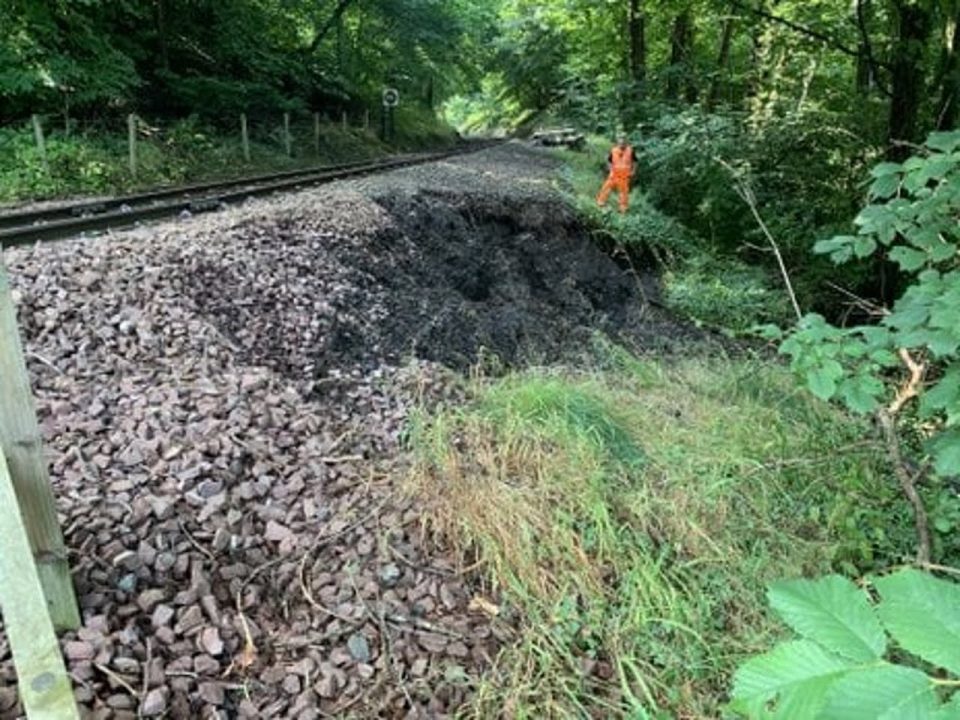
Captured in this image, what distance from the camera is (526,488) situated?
3.47 meters

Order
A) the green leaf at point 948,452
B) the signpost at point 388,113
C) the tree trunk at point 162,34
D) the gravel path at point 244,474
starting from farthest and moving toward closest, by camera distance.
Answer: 1. the signpost at point 388,113
2. the tree trunk at point 162,34
3. the gravel path at point 244,474
4. the green leaf at point 948,452

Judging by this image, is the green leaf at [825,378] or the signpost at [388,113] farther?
the signpost at [388,113]

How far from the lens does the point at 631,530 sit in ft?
10.8

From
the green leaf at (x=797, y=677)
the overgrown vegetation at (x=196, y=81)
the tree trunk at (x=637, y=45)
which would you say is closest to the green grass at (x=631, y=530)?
the green leaf at (x=797, y=677)

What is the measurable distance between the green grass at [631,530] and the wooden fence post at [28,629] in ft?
4.45

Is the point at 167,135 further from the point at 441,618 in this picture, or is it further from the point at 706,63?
the point at 441,618

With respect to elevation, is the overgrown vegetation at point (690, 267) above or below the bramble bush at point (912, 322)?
below

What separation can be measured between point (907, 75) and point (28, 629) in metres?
10.4

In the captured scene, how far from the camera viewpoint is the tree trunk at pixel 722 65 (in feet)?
53.6

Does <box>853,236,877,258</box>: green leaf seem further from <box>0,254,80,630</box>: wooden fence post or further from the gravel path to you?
<box>0,254,80,630</box>: wooden fence post

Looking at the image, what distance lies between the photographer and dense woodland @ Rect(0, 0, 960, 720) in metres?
2.40

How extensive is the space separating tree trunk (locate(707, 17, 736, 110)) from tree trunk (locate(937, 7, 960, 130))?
5.94 m

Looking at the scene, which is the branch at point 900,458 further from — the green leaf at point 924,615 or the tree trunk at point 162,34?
the tree trunk at point 162,34

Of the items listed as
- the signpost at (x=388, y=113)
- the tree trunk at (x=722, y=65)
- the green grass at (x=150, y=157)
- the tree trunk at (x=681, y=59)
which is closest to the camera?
the green grass at (x=150, y=157)
